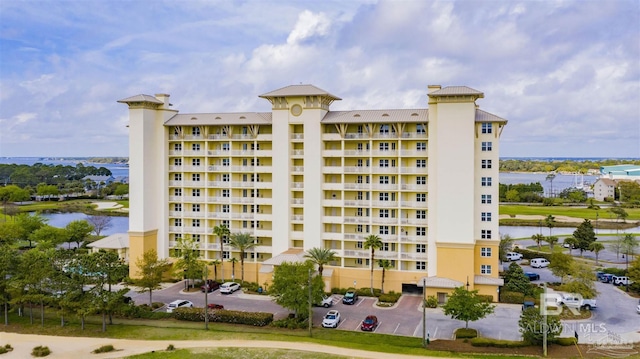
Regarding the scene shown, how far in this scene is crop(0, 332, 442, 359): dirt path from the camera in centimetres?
3168

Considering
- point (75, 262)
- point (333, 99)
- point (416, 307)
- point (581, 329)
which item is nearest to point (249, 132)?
point (333, 99)

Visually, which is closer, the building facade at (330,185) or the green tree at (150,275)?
the green tree at (150,275)

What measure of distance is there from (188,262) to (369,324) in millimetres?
19931

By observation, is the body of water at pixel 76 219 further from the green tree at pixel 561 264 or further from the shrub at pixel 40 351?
the green tree at pixel 561 264

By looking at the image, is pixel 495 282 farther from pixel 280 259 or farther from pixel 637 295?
pixel 280 259

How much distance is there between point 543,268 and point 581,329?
22.7m

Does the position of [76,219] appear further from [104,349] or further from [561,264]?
[561,264]

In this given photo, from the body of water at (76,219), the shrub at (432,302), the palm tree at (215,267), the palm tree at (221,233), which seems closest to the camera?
the shrub at (432,302)

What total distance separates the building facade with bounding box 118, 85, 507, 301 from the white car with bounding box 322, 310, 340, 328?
344 inches

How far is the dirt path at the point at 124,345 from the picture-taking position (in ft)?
104

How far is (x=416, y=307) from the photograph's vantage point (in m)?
43.4

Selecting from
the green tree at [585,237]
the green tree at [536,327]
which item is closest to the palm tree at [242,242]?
the green tree at [536,327]

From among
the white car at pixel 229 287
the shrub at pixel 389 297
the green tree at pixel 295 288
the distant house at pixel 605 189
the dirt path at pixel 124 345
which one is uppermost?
the distant house at pixel 605 189

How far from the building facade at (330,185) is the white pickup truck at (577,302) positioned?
5617 mm
